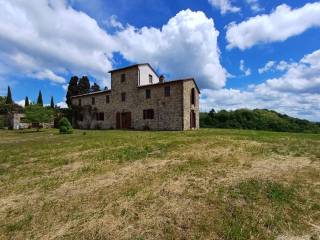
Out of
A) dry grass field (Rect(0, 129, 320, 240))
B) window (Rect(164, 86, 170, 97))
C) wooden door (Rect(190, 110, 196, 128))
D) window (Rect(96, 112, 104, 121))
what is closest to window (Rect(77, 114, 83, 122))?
window (Rect(96, 112, 104, 121))

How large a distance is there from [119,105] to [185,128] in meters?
10.3

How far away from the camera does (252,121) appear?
154ft

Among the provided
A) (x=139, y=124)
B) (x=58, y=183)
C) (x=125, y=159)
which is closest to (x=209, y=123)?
(x=139, y=124)

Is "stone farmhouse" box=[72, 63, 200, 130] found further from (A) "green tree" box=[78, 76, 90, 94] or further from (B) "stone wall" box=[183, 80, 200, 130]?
(A) "green tree" box=[78, 76, 90, 94]

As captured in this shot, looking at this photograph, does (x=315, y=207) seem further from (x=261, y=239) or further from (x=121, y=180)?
(x=121, y=180)

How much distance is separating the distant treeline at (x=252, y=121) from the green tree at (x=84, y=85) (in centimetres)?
2816

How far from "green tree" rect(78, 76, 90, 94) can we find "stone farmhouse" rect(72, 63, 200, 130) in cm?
1991

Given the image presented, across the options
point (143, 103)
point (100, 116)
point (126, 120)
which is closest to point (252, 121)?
point (143, 103)

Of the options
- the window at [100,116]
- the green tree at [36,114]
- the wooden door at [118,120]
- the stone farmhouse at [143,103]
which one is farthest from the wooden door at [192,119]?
the green tree at [36,114]

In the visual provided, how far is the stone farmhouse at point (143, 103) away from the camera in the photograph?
24875mm

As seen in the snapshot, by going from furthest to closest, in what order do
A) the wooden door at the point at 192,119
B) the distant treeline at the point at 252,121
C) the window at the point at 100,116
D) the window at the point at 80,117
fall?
the distant treeline at the point at 252,121 < the window at the point at 80,117 < the window at the point at 100,116 < the wooden door at the point at 192,119

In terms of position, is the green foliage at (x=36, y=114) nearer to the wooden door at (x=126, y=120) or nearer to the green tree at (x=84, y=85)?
the wooden door at (x=126, y=120)

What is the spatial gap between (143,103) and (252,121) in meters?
28.7

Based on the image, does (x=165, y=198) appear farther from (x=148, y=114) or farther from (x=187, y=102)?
(x=148, y=114)
